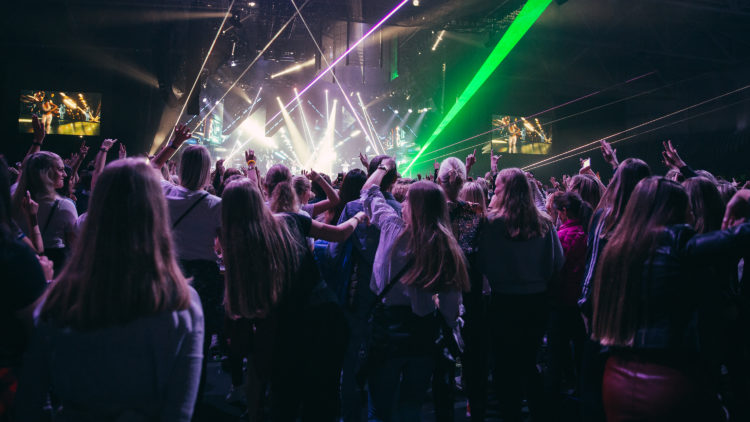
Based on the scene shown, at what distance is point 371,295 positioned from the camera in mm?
2939

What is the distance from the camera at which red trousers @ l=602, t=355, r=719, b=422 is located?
1.56 meters

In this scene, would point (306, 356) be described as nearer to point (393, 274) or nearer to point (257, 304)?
point (257, 304)

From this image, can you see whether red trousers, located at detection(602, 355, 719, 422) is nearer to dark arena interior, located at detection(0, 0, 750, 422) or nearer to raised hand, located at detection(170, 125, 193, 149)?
dark arena interior, located at detection(0, 0, 750, 422)

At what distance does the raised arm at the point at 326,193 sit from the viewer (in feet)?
10.7

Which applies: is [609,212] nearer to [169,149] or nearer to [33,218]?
[169,149]

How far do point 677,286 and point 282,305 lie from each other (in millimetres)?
1680

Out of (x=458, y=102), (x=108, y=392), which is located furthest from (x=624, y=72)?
(x=108, y=392)

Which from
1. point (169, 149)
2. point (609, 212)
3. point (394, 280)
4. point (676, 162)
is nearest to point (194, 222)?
point (169, 149)

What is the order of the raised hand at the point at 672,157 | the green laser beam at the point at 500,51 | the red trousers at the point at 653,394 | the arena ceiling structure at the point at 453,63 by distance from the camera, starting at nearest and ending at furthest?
the red trousers at the point at 653,394 → the raised hand at the point at 672,157 → the arena ceiling structure at the point at 453,63 → the green laser beam at the point at 500,51

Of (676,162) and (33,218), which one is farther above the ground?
(676,162)

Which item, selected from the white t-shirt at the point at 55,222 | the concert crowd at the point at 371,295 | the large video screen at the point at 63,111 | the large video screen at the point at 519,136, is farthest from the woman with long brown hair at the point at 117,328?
the large video screen at the point at 519,136

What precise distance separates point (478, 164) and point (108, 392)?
52.3 ft

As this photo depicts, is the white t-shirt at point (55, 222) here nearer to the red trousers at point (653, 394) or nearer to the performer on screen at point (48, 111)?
the red trousers at point (653, 394)

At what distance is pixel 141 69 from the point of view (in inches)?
459
